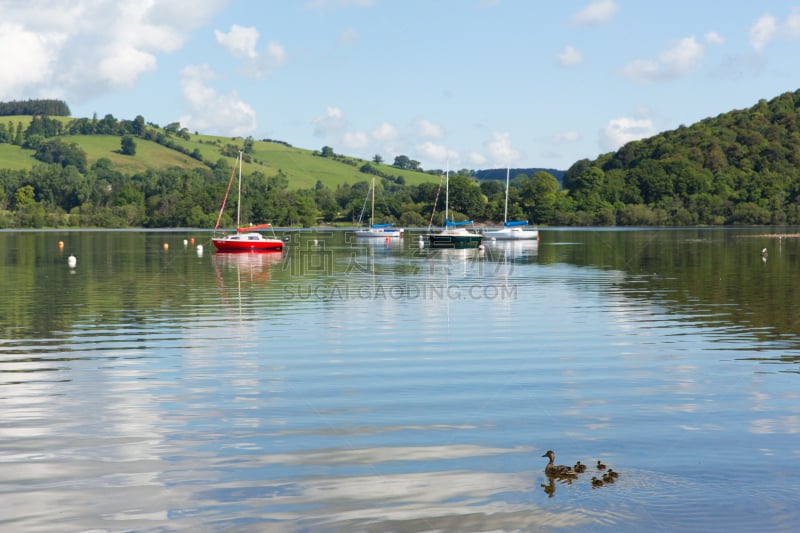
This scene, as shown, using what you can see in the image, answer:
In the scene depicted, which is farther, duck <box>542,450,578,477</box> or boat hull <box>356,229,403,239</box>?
boat hull <box>356,229,403,239</box>

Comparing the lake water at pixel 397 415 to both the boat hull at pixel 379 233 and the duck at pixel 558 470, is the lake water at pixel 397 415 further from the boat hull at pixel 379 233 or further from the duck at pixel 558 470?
the boat hull at pixel 379 233

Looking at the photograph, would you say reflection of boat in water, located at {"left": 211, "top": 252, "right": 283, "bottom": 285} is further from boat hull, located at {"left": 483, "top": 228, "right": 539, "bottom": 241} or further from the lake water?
boat hull, located at {"left": 483, "top": 228, "right": 539, "bottom": 241}

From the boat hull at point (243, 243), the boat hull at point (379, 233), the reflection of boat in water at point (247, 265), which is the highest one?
the boat hull at point (379, 233)

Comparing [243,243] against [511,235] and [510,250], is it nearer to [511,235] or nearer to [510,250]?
[510,250]

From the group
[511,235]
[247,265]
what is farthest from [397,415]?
[511,235]

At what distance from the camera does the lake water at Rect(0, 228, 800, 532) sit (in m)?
15.9

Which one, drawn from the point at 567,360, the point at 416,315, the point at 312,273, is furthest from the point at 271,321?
the point at 312,273

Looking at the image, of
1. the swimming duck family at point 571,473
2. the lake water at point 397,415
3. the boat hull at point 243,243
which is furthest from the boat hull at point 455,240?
the swimming duck family at point 571,473

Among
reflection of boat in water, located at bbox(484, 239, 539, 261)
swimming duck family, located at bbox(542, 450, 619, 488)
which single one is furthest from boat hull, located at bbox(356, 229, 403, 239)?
swimming duck family, located at bbox(542, 450, 619, 488)

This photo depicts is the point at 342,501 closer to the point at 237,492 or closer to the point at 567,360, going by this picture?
the point at 237,492

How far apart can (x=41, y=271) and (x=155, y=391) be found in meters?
61.2

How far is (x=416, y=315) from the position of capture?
4512 centimetres

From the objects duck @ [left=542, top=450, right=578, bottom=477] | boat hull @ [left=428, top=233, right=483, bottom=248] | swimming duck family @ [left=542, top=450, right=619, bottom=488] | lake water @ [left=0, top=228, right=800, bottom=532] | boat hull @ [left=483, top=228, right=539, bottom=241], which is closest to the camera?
lake water @ [left=0, top=228, right=800, bottom=532]

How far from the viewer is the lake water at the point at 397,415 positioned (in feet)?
52.0
